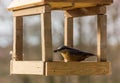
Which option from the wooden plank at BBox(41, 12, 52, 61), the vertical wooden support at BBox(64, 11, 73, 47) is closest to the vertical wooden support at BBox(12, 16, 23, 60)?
the vertical wooden support at BBox(64, 11, 73, 47)

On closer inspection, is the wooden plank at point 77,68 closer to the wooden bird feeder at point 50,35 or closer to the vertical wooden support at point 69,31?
the wooden bird feeder at point 50,35

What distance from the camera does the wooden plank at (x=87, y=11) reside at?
14.7 ft

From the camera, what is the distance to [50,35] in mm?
4090

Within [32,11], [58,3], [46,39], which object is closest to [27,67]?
[46,39]

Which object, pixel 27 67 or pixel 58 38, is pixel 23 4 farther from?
pixel 58 38

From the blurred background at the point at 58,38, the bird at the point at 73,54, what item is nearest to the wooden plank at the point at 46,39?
the bird at the point at 73,54

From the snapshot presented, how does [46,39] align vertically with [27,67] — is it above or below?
above

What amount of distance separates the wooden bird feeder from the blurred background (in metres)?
7.46

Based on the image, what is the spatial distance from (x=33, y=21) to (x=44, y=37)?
909cm

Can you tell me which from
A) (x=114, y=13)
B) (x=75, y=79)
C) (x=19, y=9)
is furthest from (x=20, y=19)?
(x=75, y=79)

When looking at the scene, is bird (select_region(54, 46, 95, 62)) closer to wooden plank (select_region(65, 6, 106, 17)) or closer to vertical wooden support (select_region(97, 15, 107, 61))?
vertical wooden support (select_region(97, 15, 107, 61))

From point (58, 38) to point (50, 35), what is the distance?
8606mm

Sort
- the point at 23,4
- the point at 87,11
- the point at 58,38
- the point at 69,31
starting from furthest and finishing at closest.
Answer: the point at 58,38 → the point at 69,31 → the point at 87,11 → the point at 23,4

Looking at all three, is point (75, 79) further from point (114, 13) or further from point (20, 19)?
point (20, 19)
